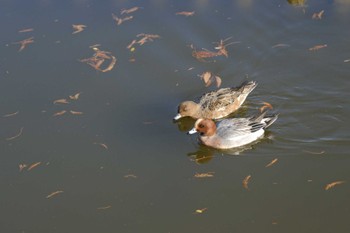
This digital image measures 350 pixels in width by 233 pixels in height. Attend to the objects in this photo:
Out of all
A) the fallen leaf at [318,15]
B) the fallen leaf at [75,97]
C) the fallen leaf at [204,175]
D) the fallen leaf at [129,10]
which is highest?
the fallen leaf at [318,15]

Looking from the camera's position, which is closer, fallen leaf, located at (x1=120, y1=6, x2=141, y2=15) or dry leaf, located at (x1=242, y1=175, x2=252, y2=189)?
dry leaf, located at (x1=242, y1=175, x2=252, y2=189)

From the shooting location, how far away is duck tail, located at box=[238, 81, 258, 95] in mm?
9695

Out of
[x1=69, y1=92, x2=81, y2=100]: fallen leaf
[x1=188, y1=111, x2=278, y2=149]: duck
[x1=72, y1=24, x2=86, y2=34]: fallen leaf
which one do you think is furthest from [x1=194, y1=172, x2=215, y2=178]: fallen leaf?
[x1=72, y1=24, x2=86, y2=34]: fallen leaf

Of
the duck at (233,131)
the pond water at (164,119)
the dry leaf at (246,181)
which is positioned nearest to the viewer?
the pond water at (164,119)

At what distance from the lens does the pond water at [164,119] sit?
7.62 m

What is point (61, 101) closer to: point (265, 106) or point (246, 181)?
point (265, 106)

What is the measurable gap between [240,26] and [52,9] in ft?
14.3

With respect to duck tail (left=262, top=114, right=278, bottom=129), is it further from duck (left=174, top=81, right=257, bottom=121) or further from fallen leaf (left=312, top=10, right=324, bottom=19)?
fallen leaf (left=312, top=10, right=324, bottom=19)

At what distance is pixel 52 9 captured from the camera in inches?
507

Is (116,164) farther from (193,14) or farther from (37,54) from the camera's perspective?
(193,14)

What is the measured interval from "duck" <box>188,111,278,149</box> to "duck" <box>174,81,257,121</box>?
55 centimetres

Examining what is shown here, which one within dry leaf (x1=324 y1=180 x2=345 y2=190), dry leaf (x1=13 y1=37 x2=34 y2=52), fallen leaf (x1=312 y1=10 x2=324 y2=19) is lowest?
dry leaf (x1=13 y1=37 x2=34 y2=52)

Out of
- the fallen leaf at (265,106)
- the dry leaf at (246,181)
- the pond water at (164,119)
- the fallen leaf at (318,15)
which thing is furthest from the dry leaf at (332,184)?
the fallen leaf at (318,15)

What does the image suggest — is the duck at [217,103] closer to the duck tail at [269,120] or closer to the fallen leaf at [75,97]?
the duck tail at [269,120]
